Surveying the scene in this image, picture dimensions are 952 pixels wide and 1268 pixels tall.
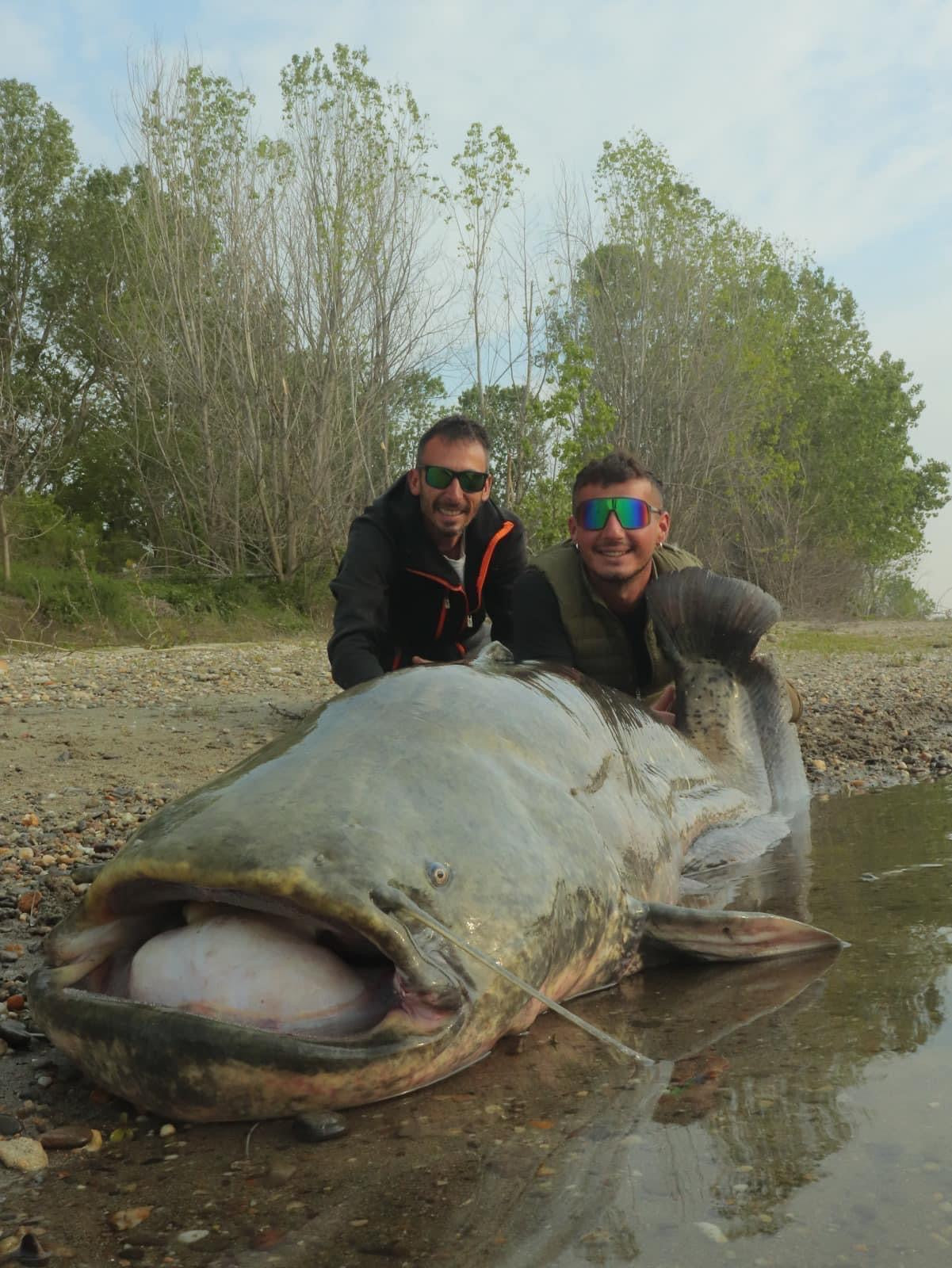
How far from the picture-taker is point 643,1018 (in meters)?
2.10

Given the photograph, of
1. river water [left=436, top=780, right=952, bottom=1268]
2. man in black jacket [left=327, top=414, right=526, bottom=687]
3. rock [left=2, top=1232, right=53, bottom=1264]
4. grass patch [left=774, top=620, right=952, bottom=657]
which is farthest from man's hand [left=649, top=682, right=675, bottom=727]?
grass patch [left=774, top=620, right=952, bottom=657]

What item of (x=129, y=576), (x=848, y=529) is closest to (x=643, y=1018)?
(x=129, y=576)

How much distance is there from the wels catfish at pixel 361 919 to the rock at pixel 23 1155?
0.46 ft

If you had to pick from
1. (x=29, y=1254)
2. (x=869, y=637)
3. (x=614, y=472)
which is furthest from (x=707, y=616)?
(x=869, y=637)

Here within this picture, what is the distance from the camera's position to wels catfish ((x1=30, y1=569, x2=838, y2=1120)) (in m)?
1.63

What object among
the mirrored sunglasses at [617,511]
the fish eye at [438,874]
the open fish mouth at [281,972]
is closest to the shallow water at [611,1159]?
the open fish mouth at [281,972]

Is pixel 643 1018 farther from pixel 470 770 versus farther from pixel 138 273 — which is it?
pixel 138 273

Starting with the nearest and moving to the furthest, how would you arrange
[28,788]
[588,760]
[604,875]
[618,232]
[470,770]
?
[470,770]
[604,875]
[588,760]
[28,788]
[618,232]

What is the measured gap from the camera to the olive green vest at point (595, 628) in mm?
4320

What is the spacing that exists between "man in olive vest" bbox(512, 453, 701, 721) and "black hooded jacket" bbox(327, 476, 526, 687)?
1.28 ft

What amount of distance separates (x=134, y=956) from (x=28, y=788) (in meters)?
2.98

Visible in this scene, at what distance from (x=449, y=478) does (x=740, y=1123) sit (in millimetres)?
3418

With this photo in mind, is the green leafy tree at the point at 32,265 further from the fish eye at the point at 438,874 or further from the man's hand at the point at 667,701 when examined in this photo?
the fish eye at the point at 438,874

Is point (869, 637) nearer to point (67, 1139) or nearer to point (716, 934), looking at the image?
Result: point (716, 934)
